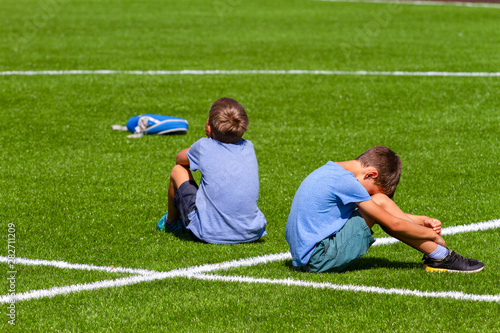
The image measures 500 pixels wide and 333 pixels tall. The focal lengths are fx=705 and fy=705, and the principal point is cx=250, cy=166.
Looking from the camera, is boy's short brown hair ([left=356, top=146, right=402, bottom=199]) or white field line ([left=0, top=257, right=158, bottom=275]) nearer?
boy's short brown hair ([left=356, top=146, right=402, bottom=199])

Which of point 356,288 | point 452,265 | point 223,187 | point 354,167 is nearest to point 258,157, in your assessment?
point 223,187

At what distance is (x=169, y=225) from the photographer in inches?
231

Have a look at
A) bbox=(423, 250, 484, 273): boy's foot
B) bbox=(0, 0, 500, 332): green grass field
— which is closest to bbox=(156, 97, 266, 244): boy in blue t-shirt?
bbox=(0, 0, 500, 332): green grass field

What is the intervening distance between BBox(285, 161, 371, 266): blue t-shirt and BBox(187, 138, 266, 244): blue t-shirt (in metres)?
0.69

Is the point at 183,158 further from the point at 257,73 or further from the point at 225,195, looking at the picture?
the point at 257,73

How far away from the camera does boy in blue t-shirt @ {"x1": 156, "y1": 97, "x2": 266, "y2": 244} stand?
5.41 metres

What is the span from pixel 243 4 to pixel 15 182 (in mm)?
19173

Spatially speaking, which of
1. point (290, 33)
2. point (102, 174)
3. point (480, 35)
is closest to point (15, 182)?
point (102, 174)

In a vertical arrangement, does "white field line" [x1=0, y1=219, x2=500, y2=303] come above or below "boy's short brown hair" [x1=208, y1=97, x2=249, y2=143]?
below

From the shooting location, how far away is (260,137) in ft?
30.1

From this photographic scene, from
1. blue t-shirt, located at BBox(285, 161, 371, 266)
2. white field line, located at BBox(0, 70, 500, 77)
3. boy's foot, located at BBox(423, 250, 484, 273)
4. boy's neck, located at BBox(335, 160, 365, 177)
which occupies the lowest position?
white field line, located at BBox(0, 70, 500, 77)

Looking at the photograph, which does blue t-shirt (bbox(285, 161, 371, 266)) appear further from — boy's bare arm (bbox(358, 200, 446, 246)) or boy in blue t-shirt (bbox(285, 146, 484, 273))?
boy's bare arm (bbox(358, 200, 446, 246))

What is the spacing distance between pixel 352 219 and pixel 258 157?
3.64m

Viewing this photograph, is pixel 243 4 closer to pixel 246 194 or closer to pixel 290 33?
pixel 290 33
